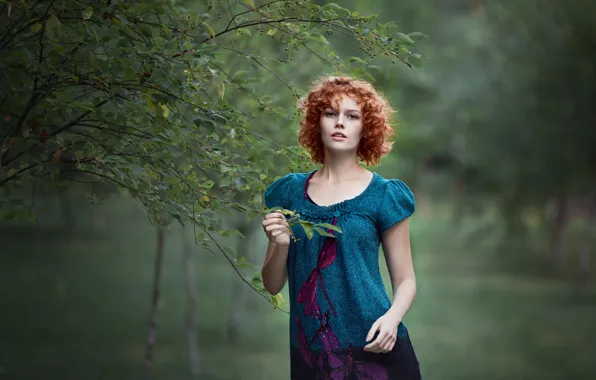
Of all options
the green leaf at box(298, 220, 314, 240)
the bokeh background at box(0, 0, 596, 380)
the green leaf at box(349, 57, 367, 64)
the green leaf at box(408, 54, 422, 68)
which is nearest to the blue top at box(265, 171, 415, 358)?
the green leaf at box(298, 220, 314, 240)

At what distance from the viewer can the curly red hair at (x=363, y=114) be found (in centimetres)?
370

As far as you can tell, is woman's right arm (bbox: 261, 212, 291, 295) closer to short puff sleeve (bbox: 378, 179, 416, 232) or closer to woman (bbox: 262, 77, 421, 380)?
woman (bbox: 262, 77, 421, 380)

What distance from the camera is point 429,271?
28.1 m

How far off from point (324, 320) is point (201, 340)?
13.8 m

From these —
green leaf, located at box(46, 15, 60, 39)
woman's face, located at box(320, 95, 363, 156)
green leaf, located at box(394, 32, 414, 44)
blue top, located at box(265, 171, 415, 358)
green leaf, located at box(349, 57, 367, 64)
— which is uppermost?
green leaf, located at box(394, 32, 414, 44)

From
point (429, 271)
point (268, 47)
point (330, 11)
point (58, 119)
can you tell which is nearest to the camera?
point (330, 11)

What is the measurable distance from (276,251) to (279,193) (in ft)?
0.89

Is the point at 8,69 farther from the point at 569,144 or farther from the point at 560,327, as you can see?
the point at 560,327

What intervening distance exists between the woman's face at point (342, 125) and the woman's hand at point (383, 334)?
59 centimetres

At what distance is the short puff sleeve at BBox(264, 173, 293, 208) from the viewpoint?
3746 mm

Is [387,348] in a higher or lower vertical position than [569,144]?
lower

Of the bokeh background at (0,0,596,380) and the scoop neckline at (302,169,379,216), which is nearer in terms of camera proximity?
the scoop neckline at (302,169,379,216)

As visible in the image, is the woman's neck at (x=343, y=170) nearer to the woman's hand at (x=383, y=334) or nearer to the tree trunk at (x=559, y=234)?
the woman's hand at (x=383, y=334)

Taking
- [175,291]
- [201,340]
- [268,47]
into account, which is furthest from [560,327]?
[268,47]
